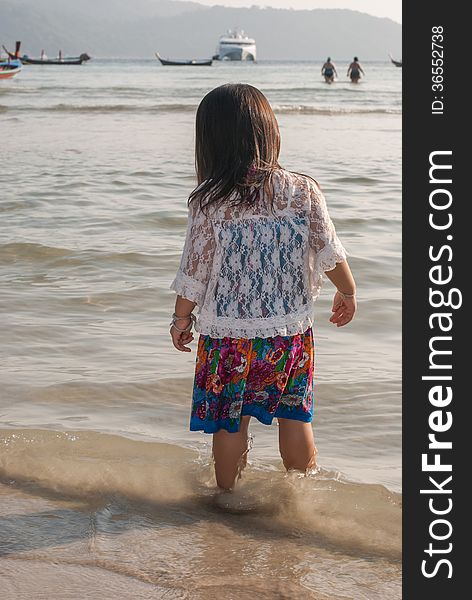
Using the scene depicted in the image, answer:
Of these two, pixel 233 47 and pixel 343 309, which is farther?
pixel 233 47

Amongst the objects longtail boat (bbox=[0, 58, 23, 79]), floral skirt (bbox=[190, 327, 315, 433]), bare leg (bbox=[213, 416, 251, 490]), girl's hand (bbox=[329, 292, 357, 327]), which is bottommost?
bare leg (bbox=[213, 416, 251, 490])

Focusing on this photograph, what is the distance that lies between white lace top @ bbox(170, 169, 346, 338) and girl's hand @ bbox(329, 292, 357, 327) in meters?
0.11

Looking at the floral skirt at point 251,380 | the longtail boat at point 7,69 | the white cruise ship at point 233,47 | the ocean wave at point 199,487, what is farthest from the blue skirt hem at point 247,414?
the white cruise ship at point 233,47

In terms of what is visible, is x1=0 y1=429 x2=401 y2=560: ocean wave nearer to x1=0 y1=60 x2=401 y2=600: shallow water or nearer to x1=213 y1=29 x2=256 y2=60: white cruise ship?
x1=0 y1=60 x2=401 y2=600: shallow water

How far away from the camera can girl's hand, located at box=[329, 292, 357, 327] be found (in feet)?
9.48

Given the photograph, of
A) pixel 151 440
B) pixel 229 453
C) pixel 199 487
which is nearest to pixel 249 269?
pixel 229 453

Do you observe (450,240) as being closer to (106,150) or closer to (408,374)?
(408,374)

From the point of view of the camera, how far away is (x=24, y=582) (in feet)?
7.81

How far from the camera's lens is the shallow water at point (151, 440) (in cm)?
252

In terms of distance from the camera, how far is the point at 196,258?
111 inches

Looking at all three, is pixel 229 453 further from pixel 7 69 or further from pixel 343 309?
pixel 7 69

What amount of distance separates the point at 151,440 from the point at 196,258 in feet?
3.22

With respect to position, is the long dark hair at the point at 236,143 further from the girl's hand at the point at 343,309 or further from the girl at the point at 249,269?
the girl's hand at the point at 343,309

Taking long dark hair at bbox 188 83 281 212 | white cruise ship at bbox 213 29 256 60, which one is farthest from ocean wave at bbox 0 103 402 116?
white cruise ship at bbox 213 29 256 60
